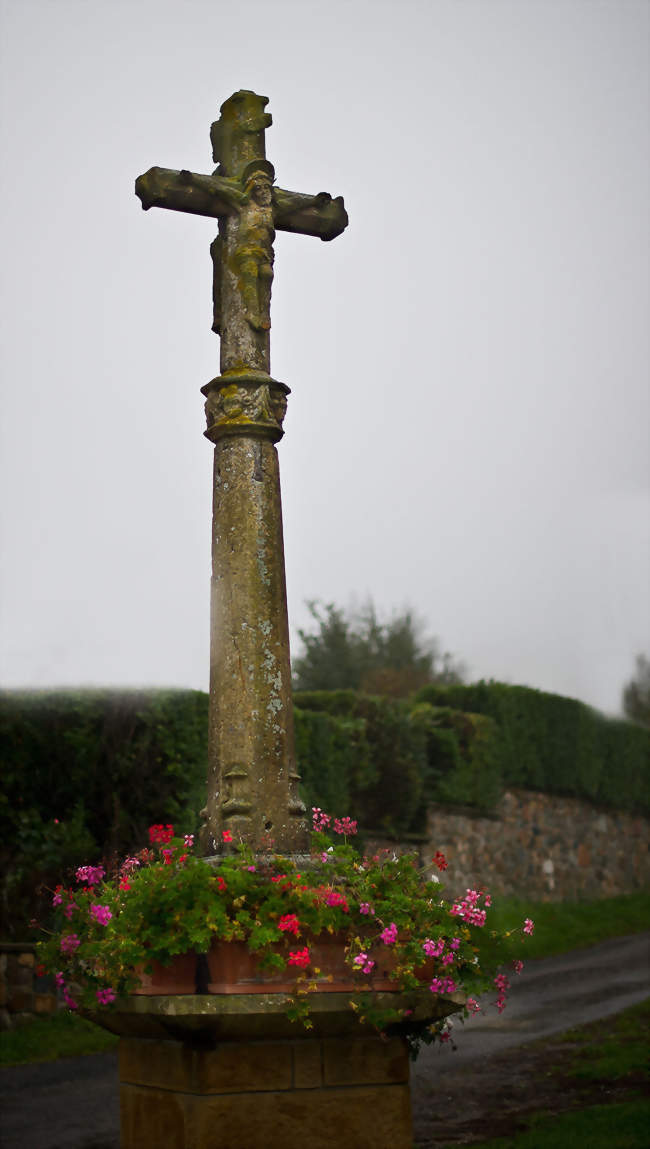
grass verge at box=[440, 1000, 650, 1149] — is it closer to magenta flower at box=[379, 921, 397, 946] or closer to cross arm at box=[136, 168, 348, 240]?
magenta flower at box=[379, 921, 397, 946]

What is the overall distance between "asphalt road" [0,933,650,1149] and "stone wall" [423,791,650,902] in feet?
11.0

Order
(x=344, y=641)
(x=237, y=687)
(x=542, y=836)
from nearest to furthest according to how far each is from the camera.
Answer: (x=237, y=687) → (x=542, y=836) → (x=344, y=641)

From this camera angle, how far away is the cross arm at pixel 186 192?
5938 mm

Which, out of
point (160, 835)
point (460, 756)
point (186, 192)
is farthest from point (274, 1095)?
point (460, 756)

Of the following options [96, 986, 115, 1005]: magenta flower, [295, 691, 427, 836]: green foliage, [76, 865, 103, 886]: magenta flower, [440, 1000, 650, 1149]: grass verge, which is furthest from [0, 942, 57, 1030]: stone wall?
[96, 986, 115, 1005]: magenta flower

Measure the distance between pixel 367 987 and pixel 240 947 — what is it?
52 cm

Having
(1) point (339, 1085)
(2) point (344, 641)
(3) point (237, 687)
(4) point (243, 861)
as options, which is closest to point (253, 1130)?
(1) point (339, 1085)

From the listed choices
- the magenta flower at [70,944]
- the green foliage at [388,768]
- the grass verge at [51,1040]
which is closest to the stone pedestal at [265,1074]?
the magenta flower at [70,944]

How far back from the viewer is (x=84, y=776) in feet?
43.6

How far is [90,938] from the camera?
5.13m

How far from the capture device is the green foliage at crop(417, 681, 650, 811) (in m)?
21.9

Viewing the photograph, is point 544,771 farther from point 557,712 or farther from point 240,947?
point 240,947

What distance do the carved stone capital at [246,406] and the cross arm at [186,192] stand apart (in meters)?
0.94

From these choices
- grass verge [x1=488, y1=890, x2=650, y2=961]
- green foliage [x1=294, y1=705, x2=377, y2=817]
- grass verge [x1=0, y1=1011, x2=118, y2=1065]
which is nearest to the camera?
grass verge [x1=0, y1=1011, x2=118, y2=1065]
